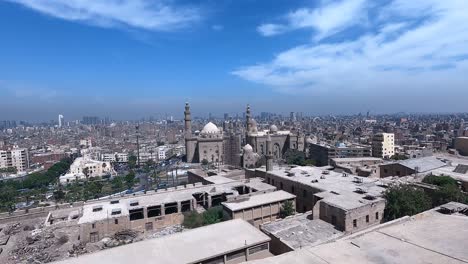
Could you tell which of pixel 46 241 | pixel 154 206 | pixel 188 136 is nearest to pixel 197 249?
pixel 154 206

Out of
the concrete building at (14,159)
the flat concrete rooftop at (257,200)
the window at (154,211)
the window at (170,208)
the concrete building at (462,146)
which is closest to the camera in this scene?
the flat concrete rooftop at (257,200)

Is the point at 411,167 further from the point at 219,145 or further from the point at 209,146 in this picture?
the point at 209,146

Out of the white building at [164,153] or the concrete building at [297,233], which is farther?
the white building at [164,153]

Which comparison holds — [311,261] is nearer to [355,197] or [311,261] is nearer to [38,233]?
[355,197]

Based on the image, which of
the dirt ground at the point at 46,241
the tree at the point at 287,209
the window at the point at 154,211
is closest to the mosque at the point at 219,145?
the window at the point at 154,211

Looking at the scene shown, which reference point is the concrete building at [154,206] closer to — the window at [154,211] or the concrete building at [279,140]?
the window at [154,211]

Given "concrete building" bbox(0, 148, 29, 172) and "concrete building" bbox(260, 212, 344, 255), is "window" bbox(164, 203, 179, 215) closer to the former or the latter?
"concrete building" bbox(260, 212, 344, 255)
